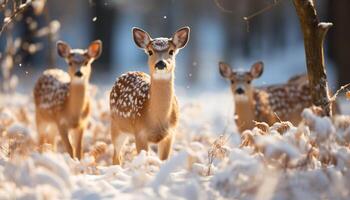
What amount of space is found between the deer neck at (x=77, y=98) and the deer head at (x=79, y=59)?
0.21 feet

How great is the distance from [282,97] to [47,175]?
20.3ft

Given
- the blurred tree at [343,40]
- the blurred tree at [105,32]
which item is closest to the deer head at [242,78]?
the blurred tree at [343,40]

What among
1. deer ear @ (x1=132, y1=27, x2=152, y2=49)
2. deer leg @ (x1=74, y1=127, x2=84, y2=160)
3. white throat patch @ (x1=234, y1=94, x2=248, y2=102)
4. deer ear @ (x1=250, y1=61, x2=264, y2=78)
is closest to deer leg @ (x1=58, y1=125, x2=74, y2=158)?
deer leg @ (x1=74, y1=127, x2=84, y2=160)

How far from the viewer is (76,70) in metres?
8.21

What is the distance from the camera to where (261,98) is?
31.7 feet

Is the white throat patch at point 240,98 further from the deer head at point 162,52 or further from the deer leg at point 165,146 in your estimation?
the deer leg at point 165,146

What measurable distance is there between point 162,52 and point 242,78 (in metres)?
2.80

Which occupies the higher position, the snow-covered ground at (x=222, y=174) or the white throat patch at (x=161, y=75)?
the white throat patch at (x=161, y=75)

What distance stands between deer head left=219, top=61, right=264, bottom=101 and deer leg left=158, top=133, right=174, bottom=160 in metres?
2.58

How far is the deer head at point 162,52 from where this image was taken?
6.69 meters

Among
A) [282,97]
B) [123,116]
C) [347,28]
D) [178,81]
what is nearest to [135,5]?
[178,81]

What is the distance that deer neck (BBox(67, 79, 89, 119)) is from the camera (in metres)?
8.23

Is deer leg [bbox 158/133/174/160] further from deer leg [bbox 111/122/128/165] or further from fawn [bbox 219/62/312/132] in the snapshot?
fawn [bbox 219/62/312/132]

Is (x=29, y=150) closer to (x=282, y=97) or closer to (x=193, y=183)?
(x=193, y=183)
